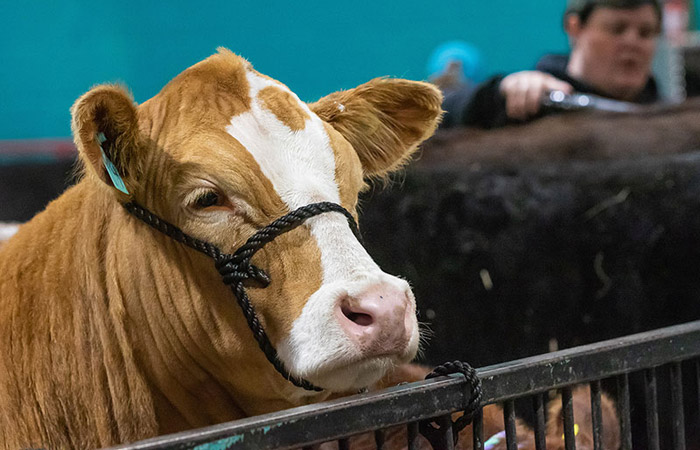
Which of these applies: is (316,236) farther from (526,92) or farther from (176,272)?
(526,92)

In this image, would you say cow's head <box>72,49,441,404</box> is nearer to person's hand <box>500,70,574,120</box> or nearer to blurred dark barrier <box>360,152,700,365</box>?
blurred dark barrier <box>360,152,700,365</box>

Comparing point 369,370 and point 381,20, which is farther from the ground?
point 381,20

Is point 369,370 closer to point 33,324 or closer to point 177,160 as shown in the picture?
point 177,160

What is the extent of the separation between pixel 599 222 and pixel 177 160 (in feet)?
4.83

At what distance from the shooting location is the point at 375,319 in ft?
3.09

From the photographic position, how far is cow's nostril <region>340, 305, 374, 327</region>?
0.95 metres

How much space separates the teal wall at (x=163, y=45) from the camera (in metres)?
4.58

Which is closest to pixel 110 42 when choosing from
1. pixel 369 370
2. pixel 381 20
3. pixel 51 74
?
pixel 51 74

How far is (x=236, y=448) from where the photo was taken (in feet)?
2.53

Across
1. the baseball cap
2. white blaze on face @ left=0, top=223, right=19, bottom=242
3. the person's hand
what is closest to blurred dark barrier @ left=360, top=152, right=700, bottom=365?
the person's hand

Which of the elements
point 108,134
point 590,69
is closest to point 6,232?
point 108,134

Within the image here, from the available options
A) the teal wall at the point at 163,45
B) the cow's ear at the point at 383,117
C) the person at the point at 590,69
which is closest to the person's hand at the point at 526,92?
the person at the point at 590,69

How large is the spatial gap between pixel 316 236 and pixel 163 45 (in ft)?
12.9

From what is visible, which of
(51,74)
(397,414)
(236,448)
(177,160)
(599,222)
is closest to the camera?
(236,448)
